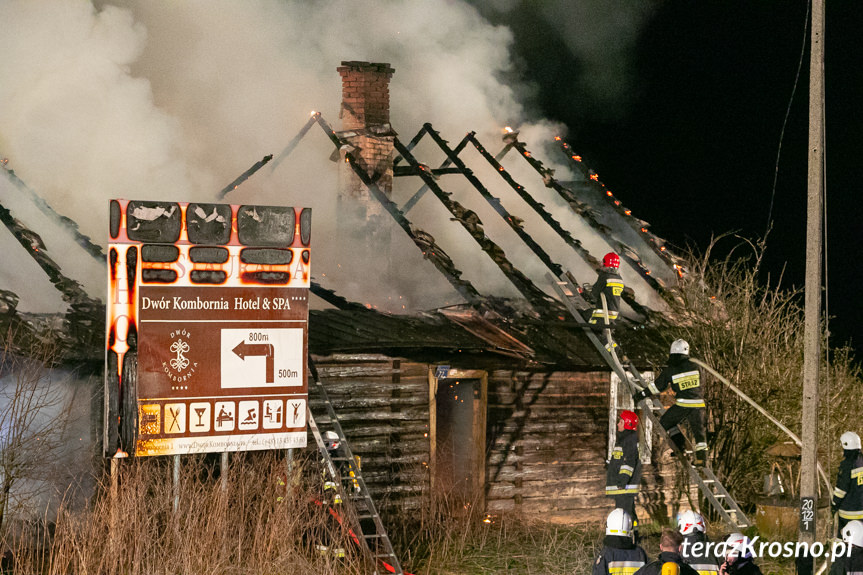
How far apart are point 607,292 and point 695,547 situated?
221 inches

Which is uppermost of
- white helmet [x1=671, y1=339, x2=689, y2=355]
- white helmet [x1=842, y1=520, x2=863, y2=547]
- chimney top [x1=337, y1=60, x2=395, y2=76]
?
chimney top [x1=337, y1=60, x2=395, y2=76]

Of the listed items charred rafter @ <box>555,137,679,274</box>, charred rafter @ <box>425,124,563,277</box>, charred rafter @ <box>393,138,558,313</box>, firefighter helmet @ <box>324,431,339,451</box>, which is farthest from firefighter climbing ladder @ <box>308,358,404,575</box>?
charred rafter @ <box>555,137,679,274</box>

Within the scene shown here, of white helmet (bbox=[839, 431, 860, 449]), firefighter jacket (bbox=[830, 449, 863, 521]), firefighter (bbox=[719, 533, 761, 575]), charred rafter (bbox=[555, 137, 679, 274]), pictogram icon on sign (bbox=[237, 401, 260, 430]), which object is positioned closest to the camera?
firefighter (bbox=[719, 533, 761, 575])

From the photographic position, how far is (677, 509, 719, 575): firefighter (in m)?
8.29

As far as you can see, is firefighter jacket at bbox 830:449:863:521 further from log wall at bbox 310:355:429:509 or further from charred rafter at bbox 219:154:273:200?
charred rafter at bbox 219:154:273:200

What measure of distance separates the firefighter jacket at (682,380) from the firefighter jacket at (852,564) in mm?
3221

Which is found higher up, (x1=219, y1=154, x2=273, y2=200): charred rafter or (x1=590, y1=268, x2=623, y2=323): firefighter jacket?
(x1=219, y1=154, x2=273, y2=200): charred rafter

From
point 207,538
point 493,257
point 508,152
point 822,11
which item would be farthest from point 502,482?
point 508,152

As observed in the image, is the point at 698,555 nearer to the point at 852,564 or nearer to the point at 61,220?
the point at 852,564

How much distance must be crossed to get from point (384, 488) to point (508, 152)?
39.4ft

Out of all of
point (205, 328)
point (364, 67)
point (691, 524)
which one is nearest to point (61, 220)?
point (364, 67)

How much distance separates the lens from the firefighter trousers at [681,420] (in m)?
13.4

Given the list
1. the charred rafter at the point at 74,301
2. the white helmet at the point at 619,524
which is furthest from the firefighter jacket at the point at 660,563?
the charred rafter at the point at 74,301

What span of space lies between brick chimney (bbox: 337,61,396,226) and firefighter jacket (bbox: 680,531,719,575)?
A: 474 inches
